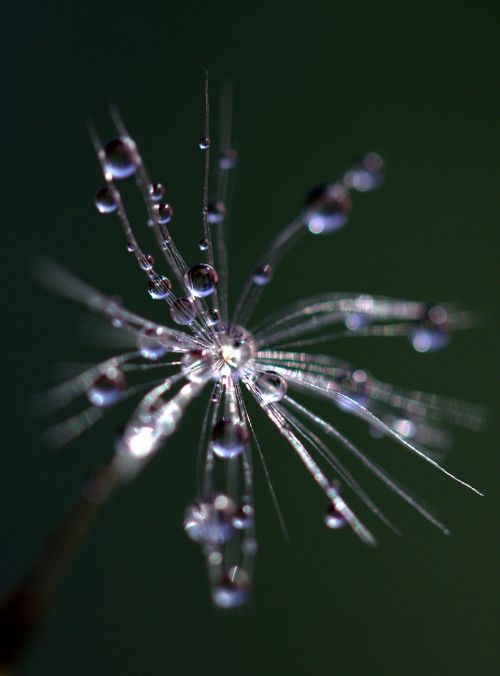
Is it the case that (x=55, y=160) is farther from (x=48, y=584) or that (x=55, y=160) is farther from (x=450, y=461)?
(x=48, y=584)

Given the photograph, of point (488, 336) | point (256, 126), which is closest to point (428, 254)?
point (488, 336)

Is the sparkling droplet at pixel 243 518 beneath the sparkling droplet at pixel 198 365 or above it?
beneath

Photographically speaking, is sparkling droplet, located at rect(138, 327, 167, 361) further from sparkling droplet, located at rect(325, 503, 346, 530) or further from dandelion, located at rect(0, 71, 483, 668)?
sparkling droplet, located at rect(325, 503, 346, 530)

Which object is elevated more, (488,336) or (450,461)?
(488,336)

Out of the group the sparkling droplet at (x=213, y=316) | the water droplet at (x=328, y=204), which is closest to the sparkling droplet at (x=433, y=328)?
the water droplet at (x=328, y=204)

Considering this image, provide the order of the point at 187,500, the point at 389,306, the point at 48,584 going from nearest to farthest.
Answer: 1. the point at 48,584
2. the point at 389,306
3. the point at 187,500

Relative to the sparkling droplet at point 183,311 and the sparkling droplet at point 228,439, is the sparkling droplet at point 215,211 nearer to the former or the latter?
the sparkling droplet at point 183,311
